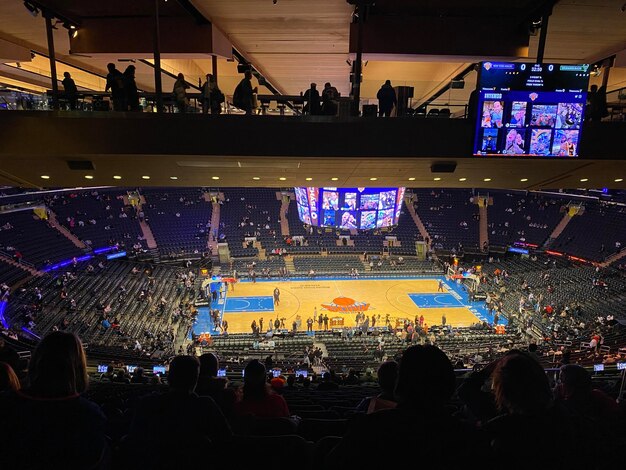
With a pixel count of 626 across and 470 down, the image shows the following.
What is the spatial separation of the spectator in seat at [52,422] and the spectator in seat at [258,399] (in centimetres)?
138

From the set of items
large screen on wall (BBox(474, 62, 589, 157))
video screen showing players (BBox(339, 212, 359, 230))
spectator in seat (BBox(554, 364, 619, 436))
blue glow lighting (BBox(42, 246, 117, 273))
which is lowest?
blue glow lighting (BBox(42, 246, 117, 273))

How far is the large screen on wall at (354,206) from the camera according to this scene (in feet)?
89.2

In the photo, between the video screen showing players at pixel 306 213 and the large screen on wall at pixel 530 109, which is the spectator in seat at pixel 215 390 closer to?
the large screen on wall at pixel 530 109

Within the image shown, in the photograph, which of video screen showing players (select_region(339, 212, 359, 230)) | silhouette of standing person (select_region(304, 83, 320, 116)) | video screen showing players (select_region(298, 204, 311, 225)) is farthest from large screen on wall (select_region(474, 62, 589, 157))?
video screen showing players (select_region(298, 204, 311, 225))

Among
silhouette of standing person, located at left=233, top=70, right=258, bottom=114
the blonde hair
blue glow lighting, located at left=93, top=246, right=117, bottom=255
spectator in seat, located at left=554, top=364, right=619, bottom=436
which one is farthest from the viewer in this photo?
blue glow lighting, located at left=93, top=246, right=117, bottom=255

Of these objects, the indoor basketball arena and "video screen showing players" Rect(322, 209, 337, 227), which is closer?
the indoor basketball arena

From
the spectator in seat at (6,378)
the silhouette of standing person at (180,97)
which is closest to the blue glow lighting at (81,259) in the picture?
the silhouette of standing person at (180,97)

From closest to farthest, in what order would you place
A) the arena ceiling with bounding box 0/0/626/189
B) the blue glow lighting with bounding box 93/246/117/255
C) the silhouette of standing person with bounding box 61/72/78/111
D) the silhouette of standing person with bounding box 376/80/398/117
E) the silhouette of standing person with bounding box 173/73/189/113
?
the silhouette of standing person with bounding box 173/73/189/113, the silhouette of standing person with bounding box 61/72/78/111, the arena ceiling with bounding box 0/0/626/189, the silhouette of standing person with bounding box 376/80/398/117, the blue glow lighting with bounding box 93/246/117/255

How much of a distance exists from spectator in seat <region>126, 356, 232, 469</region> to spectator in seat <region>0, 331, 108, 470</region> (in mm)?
227

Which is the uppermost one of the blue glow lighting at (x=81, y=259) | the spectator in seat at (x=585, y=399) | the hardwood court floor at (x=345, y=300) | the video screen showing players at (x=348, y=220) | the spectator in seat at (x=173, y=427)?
the spectator in seat at (x=173, y=427)

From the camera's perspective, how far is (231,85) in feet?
57.0

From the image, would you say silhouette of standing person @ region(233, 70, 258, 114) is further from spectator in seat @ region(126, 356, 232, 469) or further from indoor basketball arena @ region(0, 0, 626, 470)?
spectator in seat @ region(126, 356, 232, 469)

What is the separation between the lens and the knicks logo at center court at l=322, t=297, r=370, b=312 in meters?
23.7

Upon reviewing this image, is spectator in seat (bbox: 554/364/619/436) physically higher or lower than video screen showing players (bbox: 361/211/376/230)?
higher
